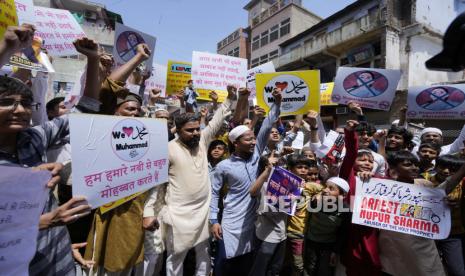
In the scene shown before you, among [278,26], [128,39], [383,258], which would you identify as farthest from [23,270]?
[278,26]

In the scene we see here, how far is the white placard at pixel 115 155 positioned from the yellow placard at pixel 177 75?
4.03 m

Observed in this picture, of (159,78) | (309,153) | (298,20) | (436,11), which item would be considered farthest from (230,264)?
(298,20)

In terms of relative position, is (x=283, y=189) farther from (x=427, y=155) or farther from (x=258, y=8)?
(x=258, y=8)

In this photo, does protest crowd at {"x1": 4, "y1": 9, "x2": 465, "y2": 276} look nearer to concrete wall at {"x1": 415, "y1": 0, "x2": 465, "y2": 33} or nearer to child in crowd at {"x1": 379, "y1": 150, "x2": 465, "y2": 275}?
child in crowd at {"x1": 379, "y1": 150, "x2": 465, "y2": 275}

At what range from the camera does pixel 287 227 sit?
3.42m

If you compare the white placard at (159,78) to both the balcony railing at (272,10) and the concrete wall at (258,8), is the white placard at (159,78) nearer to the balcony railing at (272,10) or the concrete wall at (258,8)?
the balcony railing at (272,10)

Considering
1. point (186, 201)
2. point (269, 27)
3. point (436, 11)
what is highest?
point (269, 27)

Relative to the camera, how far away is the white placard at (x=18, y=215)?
1.20 m

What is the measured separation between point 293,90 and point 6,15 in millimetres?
3103

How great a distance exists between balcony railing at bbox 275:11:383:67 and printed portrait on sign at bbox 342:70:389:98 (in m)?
16.6

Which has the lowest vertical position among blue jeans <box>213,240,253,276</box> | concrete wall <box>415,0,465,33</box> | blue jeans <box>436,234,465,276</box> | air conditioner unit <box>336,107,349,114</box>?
blue jeans <box>213,240,253,276</box>

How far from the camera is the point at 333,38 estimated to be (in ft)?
70.2

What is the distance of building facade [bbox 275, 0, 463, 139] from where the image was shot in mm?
17797

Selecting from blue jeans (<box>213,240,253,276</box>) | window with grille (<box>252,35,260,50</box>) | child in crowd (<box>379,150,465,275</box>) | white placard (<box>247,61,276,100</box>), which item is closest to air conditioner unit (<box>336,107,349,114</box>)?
white placard (<box>247,61,276,100</box>)
